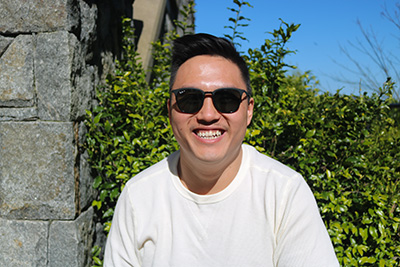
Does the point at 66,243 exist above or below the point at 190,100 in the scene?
below

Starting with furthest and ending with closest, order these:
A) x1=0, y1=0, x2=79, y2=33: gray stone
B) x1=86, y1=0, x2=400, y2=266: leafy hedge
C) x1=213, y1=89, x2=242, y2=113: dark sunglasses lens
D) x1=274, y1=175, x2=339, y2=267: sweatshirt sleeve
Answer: x1=86, y1=0, x2=400, y2=266: leafy hedge, x1=0, y1=0, x2=79, y2=33: gray stone, x1=213, y1=89, x2=242, y2=113: dark sunglasses lens, x1=274, y1=175, x2=339, y2=267: sweatshirt sleeve

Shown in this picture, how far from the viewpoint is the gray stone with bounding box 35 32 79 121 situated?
7.13ft

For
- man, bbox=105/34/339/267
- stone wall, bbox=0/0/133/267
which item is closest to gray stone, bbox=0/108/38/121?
stone wall, bbox=0/0/133/267

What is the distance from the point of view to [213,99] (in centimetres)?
149

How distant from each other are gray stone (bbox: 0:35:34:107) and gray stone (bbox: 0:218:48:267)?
0.79 meters

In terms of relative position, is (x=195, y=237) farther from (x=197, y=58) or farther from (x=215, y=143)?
(x=197, y=58)

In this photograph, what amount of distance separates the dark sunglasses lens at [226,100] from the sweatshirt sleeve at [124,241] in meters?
0.62

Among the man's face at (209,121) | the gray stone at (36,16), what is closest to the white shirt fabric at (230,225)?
the man's face at (209,121)

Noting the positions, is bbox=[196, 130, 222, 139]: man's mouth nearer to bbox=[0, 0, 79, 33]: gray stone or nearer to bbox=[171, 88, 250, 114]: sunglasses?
bbox=[171, 88, 250, 114]: sunglasses

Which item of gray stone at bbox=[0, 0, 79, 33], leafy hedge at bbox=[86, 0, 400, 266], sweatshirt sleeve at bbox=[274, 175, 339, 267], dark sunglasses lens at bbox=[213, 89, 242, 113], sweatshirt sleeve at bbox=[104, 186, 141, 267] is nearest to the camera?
sweatshirt sleeve at bbox=[274, 175, 339, 267]

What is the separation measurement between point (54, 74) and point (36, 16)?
39 cm

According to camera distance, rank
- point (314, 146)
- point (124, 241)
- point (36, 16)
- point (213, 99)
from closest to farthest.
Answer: point (213, 99) → point (124, 241) → point (36, 16) → point (314, 146)

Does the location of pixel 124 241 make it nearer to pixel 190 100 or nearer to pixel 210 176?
pixel 210 176

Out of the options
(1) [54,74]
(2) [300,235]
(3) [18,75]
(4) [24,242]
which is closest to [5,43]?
(3) [18,75]
